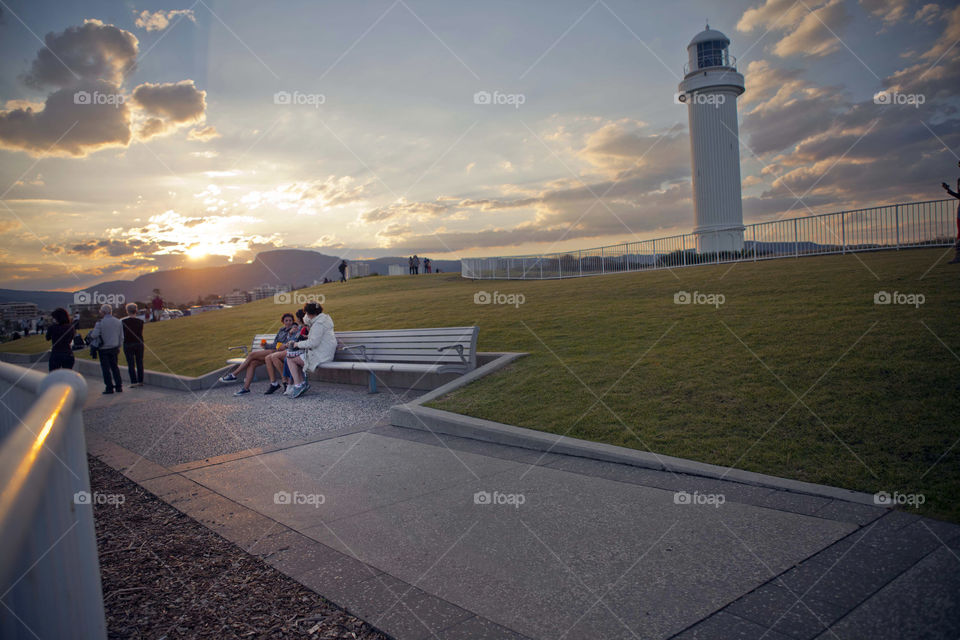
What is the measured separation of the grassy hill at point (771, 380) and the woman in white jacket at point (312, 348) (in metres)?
2.92

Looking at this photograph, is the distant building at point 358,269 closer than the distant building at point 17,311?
No

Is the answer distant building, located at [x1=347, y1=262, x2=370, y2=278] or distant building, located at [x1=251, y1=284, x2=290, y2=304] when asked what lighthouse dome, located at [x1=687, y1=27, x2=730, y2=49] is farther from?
distant building, located at [x1=347, y1=262, x2=370, y2=278]

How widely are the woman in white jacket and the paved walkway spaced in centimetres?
437

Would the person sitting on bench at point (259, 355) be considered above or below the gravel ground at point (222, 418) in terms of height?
above

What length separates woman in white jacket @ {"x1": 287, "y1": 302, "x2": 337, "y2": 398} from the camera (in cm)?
1066

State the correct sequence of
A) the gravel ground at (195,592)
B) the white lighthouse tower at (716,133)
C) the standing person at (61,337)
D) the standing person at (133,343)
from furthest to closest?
the white lighthouse tower at (716,133) → the standing person at (133,343) → the standing person at (61,337) → the gravel ground at (195,592)

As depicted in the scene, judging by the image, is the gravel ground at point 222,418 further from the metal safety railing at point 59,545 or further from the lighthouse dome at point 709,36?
the lighthouse dome at point 709,36

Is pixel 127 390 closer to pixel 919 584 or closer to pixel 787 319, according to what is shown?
pixel 787 319

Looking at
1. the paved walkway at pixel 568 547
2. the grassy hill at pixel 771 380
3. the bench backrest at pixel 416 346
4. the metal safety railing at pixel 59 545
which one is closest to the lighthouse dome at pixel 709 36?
the grassy hill at pixel 771 380

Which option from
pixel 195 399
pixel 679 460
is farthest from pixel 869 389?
pixel 195 399

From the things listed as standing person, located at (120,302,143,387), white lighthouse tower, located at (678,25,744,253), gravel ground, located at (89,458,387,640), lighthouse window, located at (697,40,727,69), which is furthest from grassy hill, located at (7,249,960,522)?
lighthouse window, located at (697,40,727,69)

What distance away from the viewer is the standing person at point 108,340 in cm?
1269

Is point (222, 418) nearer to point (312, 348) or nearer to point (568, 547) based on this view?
point (312, 348)

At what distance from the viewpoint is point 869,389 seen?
19.6ft
